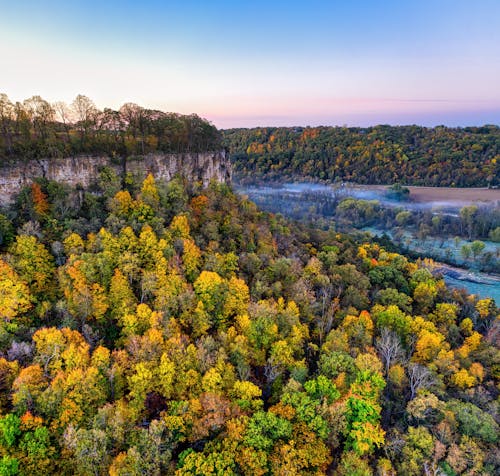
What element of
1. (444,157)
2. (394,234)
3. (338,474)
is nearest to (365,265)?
(338,474)

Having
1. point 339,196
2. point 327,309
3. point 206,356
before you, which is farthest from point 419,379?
point 339,196

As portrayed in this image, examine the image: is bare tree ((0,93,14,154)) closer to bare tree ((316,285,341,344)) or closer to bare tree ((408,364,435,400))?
bare tree ((316,285,341,344))

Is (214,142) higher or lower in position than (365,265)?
higher

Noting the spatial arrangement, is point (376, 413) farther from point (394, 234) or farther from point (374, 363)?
point (394, 234)

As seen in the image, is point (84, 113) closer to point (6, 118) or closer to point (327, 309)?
point (6, 118)

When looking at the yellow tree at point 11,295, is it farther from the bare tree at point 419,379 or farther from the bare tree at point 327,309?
the bare tree at point 419,379

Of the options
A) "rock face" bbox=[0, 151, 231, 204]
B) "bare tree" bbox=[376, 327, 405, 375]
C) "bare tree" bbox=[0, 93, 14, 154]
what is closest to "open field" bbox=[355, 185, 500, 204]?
"rock face" bbox=[0, 151, 231, 204]
